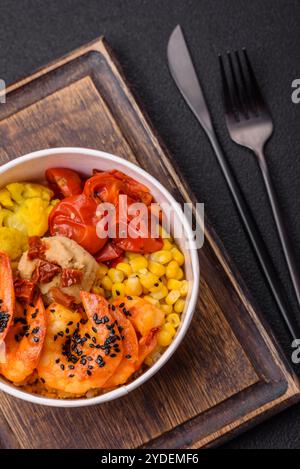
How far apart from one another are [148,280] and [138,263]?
9 cm

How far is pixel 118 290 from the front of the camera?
2.61m

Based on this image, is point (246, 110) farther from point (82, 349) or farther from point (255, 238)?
point (82, 349)

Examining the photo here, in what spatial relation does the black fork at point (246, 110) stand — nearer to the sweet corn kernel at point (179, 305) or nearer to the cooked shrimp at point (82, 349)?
the sweet corn kernel at point (179, 305)

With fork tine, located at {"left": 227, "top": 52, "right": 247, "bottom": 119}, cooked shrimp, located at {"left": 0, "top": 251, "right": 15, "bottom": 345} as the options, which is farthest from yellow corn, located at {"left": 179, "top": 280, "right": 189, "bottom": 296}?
fork tine, located at {"left": 227, "top": 52, "right": 247, "bottom": 119}

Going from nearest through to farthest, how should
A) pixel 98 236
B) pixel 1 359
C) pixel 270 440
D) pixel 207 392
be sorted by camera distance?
pixel 1 359 → pixel 98 236 → pixel 207 392 → pixel 270 440

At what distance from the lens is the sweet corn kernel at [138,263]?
2658 mm

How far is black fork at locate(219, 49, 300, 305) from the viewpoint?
317 cm

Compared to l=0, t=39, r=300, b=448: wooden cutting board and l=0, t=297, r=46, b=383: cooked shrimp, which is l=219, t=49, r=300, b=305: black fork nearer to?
l=0, t=39, r=300, b=448: wooden cutting board

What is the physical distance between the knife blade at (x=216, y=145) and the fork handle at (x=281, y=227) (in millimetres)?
78

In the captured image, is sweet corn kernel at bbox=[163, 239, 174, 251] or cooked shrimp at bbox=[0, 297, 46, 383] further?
sweet corn kernel at bbox=[163, 239, 174, 251]

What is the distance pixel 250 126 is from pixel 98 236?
3.53 ft

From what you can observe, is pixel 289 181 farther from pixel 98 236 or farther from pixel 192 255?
pixel 98 236

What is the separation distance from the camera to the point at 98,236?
8.57 feet

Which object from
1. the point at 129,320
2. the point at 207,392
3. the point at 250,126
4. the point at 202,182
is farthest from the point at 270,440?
the point at 250,126
